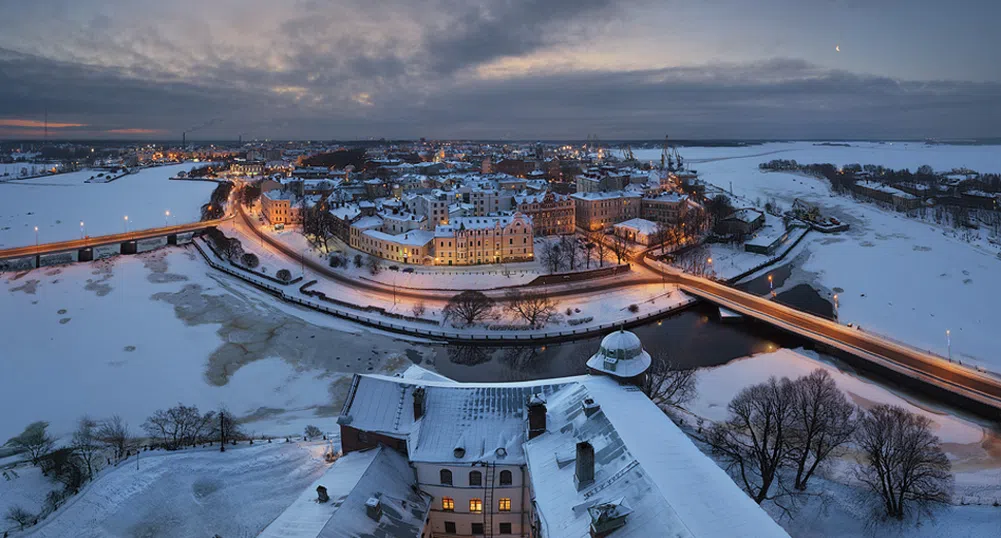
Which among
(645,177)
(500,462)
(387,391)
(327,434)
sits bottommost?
(327,434)

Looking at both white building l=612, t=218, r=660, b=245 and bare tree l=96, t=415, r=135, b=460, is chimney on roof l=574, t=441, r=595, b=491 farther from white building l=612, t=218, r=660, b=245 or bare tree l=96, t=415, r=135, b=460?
white building l=612, t=218, r=660, b=245

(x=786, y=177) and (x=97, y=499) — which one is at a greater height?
(x=786, y=177)

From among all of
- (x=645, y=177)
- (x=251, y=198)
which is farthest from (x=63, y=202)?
(x=645, y=177)

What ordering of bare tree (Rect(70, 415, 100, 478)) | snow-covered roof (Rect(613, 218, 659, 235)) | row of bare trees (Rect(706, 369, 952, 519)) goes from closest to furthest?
row of bare trees (Rect(706, 369, 952, 519)), bare tree (Rect(70, 415, 100, 478)), snow-covered roof (Rect(613, 218, 659, 235))

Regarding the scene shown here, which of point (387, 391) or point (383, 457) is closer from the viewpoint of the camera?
point (383, 457)

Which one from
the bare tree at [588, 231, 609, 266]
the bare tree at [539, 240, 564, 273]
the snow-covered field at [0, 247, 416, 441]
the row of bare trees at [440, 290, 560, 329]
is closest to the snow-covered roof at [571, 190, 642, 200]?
the bare tree at [588, 231, 609, 266]

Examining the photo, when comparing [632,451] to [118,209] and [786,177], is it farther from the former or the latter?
[786,177]
